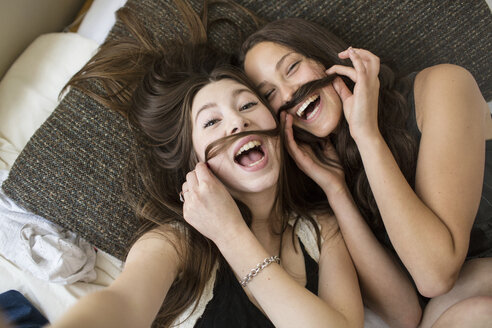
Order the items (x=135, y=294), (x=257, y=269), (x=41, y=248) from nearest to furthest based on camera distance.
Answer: (x=135, y=294), (x=257, y=269), (x=41, y=248)

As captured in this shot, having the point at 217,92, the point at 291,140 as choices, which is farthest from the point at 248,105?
the point at 291,140

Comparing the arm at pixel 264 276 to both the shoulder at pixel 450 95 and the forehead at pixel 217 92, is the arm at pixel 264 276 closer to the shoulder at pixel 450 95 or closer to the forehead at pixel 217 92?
the forehead at pixel 217 92

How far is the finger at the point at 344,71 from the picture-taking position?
136 centimetres

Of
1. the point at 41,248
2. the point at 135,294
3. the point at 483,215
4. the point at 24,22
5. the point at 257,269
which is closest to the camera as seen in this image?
the point at 135,294

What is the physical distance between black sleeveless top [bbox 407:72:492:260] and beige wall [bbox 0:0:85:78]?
160cm

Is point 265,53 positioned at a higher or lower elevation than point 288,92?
higher

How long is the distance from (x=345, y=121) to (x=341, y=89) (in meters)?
0.17

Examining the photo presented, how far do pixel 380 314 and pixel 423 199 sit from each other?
1.58 feet

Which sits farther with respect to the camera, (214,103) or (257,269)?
(214,103)

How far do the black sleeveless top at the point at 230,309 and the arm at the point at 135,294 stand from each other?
0.62ft

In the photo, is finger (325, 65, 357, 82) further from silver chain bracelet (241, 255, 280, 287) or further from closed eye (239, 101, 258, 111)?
silver chain bracelet (241, 255, 280, 287)

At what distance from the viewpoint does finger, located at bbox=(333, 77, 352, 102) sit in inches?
55.3

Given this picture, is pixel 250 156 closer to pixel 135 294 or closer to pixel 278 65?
pixel 278 65

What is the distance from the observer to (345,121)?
1550 millimetres
